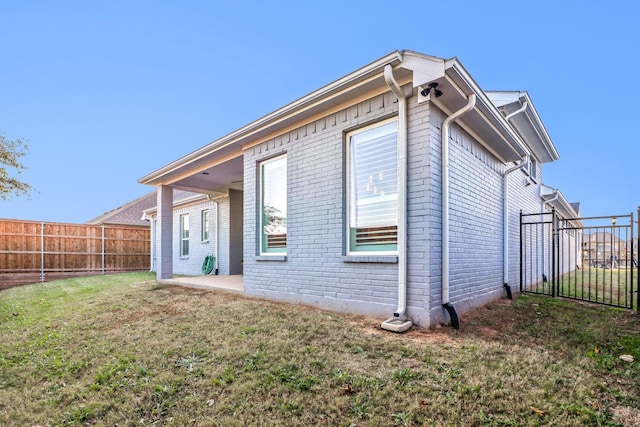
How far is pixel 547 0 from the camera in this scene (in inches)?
666

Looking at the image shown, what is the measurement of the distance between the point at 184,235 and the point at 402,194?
1136cm

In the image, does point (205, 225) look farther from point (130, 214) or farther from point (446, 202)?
point (130, 214)

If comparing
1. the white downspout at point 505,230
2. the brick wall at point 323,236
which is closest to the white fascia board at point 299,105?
the brick wall at point 323,236

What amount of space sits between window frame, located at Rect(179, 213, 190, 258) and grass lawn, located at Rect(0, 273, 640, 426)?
7.98m

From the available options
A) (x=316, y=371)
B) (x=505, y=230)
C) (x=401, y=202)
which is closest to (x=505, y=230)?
(x=505, y=230)

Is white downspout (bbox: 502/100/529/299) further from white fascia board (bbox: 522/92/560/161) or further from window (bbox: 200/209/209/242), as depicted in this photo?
window (bbox: 200/209/209/242)

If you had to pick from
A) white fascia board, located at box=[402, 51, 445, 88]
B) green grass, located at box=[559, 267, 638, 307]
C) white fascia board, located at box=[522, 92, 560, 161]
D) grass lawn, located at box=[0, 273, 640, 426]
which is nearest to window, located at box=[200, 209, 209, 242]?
grass lawn, located at box=[0, 273, 640, 426]

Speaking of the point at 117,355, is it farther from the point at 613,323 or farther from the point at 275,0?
the point at 275,0

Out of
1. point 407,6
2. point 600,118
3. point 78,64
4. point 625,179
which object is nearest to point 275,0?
point 407,6

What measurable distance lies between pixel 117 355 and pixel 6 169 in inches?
534

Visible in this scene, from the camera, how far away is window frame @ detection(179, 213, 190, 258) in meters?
13.4

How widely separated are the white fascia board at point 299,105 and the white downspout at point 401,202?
0.16 metres

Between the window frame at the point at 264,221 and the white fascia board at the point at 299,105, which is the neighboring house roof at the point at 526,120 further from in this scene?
the window frame at the point at 264,221

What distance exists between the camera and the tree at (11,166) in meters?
12.8
